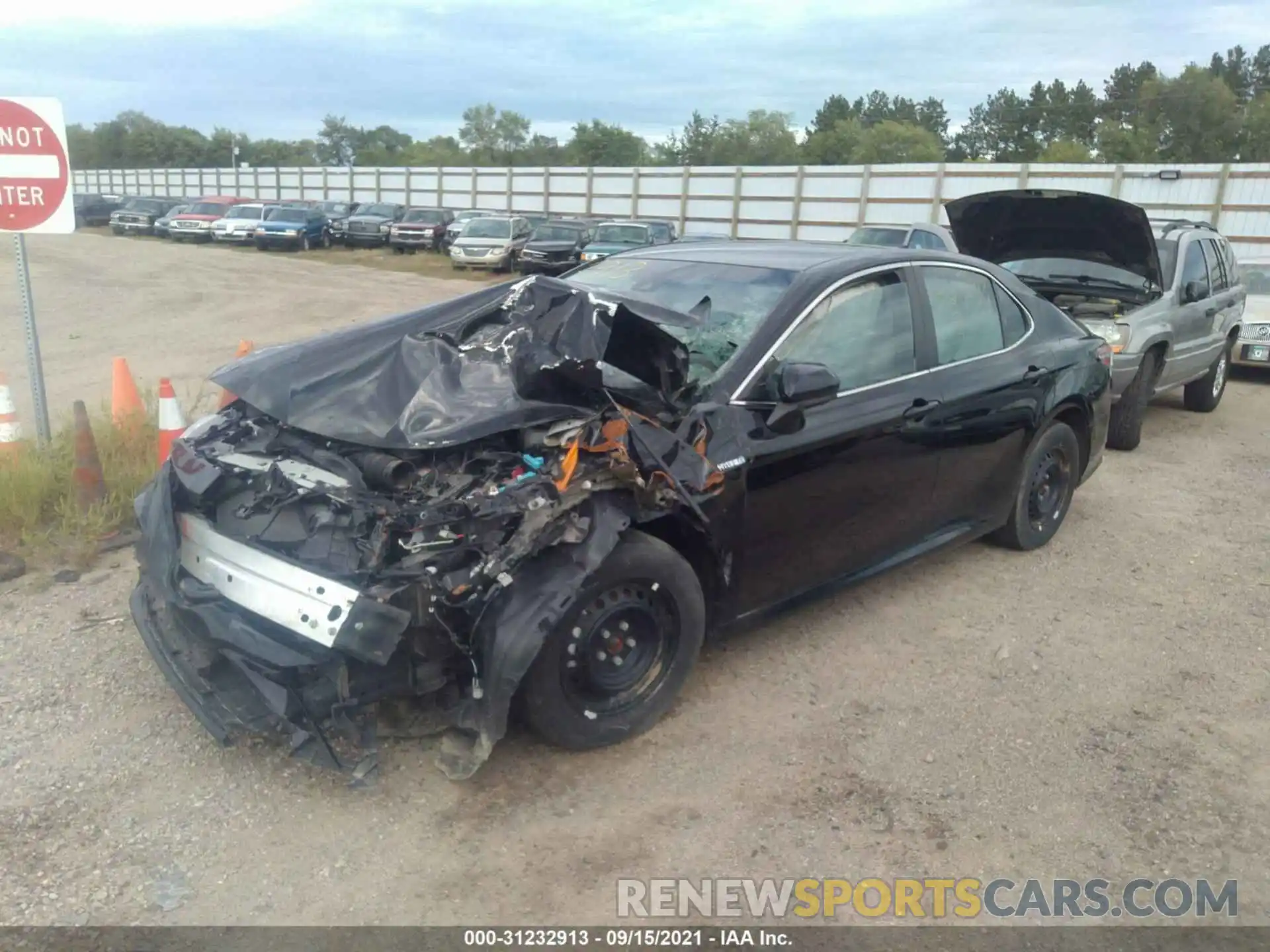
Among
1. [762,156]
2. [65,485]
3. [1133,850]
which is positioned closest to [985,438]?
[1133,850]

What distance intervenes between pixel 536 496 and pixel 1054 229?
23.1 feet

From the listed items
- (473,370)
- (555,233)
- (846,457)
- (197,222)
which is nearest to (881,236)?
(555,233)

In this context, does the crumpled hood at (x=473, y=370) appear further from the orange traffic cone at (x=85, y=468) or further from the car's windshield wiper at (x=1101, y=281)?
the car's windshield wiper at (x=1101, y=281)

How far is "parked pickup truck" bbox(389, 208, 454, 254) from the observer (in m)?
31.0

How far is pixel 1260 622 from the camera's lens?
16.3ft

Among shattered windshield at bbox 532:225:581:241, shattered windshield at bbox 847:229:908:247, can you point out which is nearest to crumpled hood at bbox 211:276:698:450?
shattered windshield at bbox 847:229:908:247

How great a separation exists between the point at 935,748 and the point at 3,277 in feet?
80.0

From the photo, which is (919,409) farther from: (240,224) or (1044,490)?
(240,224)

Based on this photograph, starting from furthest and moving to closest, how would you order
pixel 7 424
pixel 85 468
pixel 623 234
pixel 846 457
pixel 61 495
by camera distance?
pixel 623 234
pixel 7 424
pixel 61 495
pixel 85 468
pixel 846 457

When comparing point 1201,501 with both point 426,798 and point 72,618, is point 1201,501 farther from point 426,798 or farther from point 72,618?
point 72,618

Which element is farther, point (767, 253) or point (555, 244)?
point (555, 244)

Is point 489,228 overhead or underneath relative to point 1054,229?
underneath

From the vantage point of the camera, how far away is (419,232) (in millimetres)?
30969

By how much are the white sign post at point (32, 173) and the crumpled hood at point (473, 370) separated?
2692 millimetres
